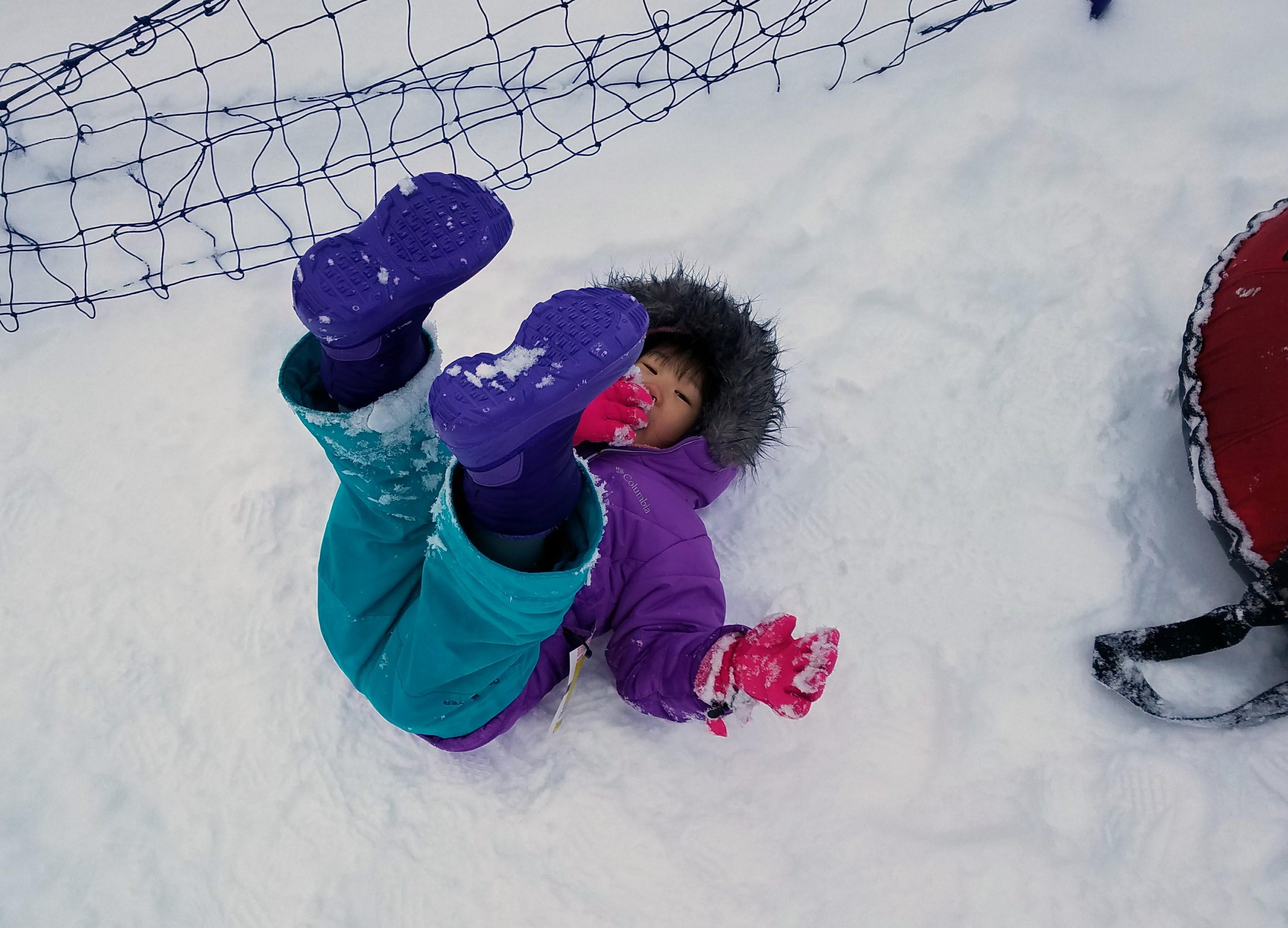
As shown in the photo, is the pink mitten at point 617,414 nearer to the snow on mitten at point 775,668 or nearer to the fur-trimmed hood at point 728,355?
the fur-trimmed hood at point 728,355

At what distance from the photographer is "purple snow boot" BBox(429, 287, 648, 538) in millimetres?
829

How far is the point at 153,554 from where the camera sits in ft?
4.81

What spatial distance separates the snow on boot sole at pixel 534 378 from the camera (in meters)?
0.82

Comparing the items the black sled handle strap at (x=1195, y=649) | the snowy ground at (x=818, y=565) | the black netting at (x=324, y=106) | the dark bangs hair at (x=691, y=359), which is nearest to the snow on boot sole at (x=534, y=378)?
the dark bangs hair at (x=691, y=359)

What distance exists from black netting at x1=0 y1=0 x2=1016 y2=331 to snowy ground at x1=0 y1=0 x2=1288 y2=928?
0.34ft

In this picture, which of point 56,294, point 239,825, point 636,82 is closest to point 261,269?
point 56,294

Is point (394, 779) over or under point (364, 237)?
under

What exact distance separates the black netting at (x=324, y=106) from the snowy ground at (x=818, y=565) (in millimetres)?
103

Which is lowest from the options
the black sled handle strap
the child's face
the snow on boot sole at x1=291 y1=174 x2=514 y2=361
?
the black sled handle strap

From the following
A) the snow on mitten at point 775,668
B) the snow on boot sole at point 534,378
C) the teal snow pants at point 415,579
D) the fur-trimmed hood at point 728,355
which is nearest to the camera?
the snow on boot sole at point 534,378

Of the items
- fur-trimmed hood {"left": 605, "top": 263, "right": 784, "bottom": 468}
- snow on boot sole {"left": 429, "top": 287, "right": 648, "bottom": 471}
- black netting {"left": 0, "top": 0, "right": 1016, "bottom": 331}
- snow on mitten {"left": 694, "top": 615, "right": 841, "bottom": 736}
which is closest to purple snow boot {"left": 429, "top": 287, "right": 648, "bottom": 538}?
snow on boot sole {"left": 429, "top": 287, "right": 648, "bottom": 471}

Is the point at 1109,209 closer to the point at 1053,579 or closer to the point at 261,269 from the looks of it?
the point at 1053,579

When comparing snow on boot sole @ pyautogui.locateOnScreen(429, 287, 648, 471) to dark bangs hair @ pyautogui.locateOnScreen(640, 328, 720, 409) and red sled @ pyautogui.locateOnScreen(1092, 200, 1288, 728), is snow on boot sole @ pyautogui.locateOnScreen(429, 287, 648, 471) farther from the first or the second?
red sled @ pyautogui.locateOnScreen(1092, 200, 1288, 728)

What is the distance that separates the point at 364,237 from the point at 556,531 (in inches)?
15.2
